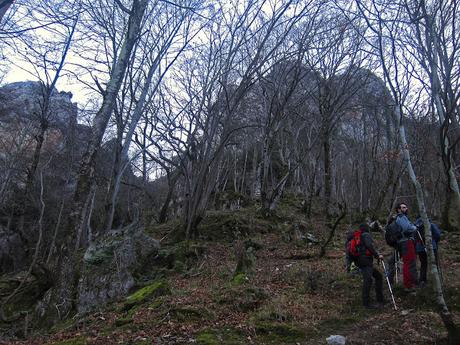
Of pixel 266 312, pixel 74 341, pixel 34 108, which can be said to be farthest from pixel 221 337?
pixel 34 108

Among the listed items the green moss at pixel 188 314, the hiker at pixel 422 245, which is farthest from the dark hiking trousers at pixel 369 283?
the green moss at pixel 188 314

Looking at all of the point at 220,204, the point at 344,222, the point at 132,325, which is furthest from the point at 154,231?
the point at 132,325

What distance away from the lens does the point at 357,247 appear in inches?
303

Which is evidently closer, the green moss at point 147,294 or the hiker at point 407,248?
the hiker at point 407,248

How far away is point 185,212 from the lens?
551 inches

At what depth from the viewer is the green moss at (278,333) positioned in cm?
602

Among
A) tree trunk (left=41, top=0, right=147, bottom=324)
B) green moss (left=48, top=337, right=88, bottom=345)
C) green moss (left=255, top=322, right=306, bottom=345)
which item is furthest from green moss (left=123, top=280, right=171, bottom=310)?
green moss (left=255, top=322, right=306, bottom=345)

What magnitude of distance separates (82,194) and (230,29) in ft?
29.4

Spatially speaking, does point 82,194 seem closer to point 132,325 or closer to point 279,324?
point 132,325

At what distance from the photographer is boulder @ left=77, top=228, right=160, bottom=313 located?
30.2 ft

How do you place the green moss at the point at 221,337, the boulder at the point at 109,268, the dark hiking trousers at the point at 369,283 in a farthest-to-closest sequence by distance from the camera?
the boulder at the point at 109,268 → the dark hiking trousers at the point at 369,283 → the green moss at the point at 221,337

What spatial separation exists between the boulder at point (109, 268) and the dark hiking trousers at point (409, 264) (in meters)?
6.52

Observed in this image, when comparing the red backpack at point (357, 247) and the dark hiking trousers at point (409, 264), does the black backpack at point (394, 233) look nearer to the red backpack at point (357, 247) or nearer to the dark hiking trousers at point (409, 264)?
the dark hiking trousers at point (409, 264)

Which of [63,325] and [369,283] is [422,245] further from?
[63,325]
